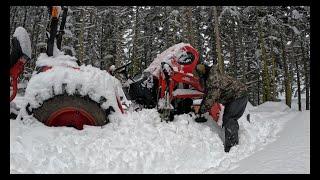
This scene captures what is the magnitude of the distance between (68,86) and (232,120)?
279 cm

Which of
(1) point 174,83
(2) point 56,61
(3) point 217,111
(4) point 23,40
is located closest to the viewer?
(4) point 23,40

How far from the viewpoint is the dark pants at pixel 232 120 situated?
6287 mm

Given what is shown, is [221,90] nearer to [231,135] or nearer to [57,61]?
[231,135]

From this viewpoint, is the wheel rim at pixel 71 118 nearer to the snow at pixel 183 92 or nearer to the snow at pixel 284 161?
the snow at pixel 284 161

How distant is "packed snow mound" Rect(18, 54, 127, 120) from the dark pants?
72.7 inches

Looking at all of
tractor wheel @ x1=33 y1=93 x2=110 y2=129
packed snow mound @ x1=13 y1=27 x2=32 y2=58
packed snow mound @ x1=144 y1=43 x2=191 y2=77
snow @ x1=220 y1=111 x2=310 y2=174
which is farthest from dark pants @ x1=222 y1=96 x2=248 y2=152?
packed snow mound @ x1=13 y1=27 x2=32 y2=58

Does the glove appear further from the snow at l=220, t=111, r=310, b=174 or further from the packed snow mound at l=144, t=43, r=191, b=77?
the snow at l=220, t=111, r=310, b=174

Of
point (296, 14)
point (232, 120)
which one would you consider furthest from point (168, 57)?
point (296, 14)

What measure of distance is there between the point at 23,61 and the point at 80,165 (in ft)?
5.85

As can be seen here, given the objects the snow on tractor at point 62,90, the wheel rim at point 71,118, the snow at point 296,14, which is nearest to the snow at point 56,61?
the snow on tractor at point 62,90

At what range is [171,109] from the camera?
7133 mm

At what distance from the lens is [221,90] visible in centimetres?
672

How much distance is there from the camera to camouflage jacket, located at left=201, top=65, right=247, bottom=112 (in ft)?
22.0

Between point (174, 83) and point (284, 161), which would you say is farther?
point (174, 83)
